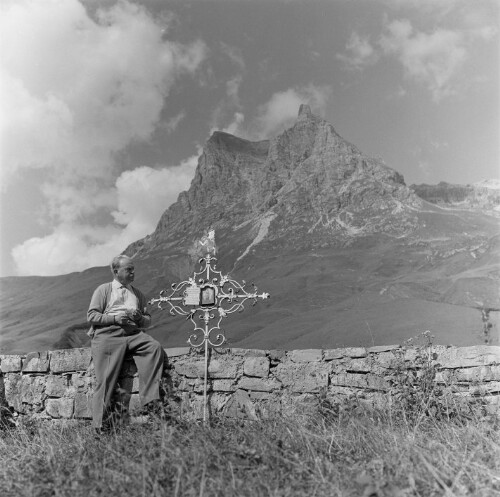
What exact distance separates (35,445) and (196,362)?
150 cm

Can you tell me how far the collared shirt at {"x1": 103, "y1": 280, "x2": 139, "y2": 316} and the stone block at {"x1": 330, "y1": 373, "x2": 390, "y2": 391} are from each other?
78.7 inches

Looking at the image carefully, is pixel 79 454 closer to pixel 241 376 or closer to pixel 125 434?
pixel 125 434

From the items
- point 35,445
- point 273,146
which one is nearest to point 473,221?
point 273,146

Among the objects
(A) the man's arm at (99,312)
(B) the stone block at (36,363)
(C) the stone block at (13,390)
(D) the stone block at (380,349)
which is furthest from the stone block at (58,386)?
(D) the stone block at (380,349)

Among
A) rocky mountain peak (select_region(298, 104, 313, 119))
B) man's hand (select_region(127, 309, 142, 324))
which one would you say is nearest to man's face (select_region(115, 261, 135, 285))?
man's hand (select_region(127, 309, 142, 324))

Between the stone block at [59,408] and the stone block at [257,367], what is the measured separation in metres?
1.68

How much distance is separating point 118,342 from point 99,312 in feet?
1.15

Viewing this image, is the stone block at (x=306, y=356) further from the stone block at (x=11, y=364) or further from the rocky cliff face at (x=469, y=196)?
the rocky cliff face at (x=469, y=196)

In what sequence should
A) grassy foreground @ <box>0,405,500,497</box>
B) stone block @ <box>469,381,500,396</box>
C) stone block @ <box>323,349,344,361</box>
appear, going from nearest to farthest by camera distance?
grassy foreground @ <box>0,405,500,497</box> < stone block @ <box>469,381,500,396</box> < stone block @ <box>323,349,344,361</box>

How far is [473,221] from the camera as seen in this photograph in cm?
2684

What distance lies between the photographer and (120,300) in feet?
15.0

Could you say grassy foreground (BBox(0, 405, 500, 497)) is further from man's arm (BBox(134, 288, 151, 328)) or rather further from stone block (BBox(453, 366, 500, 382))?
man's arm (BBox(134, 288, 151, 328))

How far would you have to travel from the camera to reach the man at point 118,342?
4230 millimetres

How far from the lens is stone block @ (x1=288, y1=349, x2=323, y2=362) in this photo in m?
4.55
